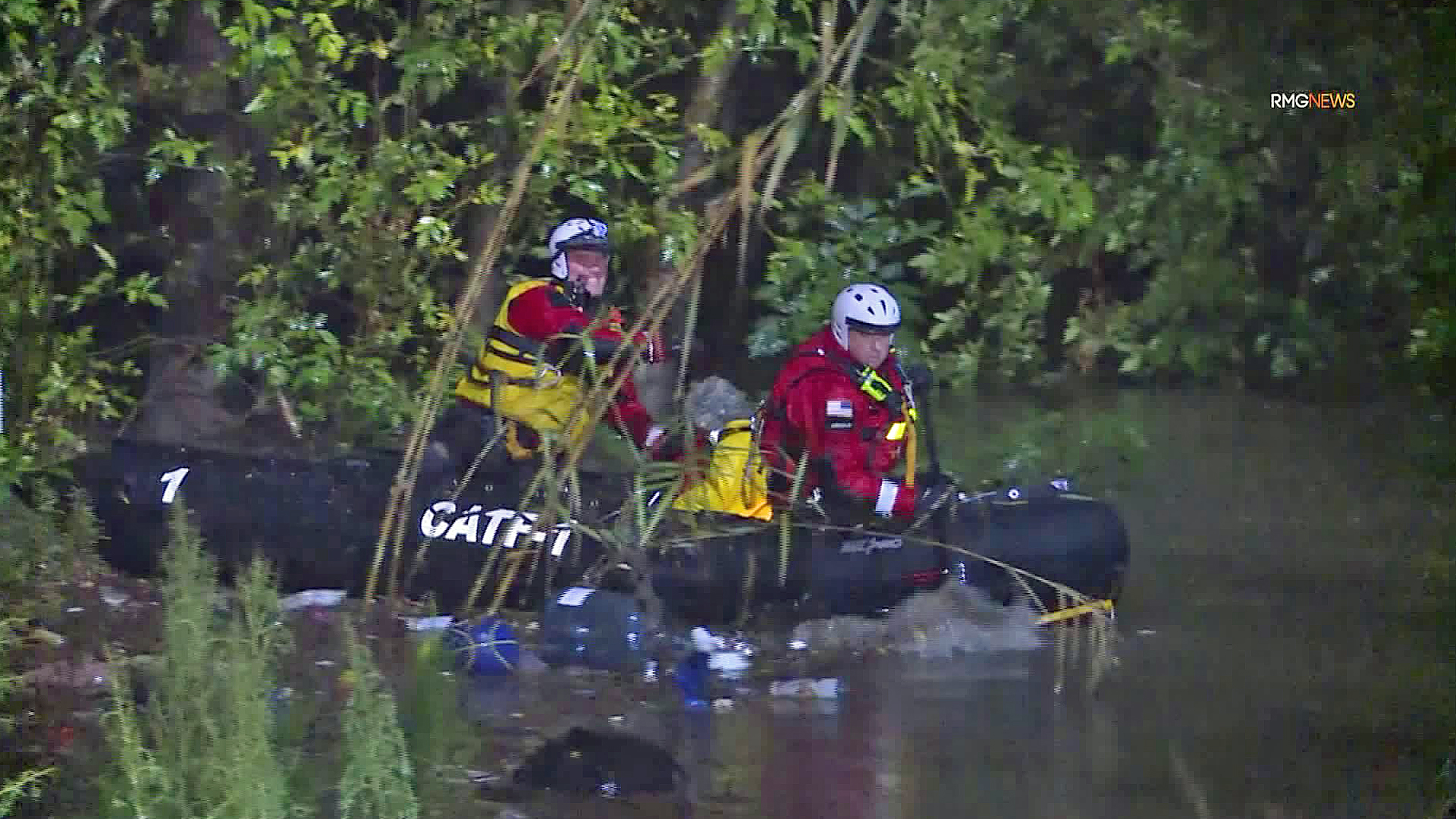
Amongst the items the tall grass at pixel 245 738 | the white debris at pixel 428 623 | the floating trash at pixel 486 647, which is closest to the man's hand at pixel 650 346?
the floating trash at pixel 486 647

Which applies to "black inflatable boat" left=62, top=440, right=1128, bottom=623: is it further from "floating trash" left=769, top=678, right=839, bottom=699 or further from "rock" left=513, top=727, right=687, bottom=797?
"rock" left=513, top=727, right=687, bottom=797

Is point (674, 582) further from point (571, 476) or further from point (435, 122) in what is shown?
point (435, 122)

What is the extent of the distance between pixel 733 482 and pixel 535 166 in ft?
6.88

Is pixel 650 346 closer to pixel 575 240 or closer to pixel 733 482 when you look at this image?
pixel 733 482

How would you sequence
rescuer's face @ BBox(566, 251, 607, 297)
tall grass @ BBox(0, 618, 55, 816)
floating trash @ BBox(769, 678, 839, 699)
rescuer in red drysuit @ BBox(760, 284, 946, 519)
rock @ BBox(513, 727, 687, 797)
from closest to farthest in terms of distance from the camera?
tall grass @ BBox(0, 618, 55, 816), rock @ BBox(513, 727, 687, 797), floating trash @ BBox(769, 678, 839, 699), rescuer in red drysuit @ BBox(760, 284, 946, 519), rescuer's face @ BBox(566, 251, 607, 297)

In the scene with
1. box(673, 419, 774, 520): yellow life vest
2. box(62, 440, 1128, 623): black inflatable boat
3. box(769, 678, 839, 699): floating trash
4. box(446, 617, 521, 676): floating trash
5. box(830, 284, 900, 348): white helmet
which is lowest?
box(769, 678, 839, 699): floating trash

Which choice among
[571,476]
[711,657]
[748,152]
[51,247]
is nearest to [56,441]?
[51,247]

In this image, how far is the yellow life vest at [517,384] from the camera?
8.23 metres

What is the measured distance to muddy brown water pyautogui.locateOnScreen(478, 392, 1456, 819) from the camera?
5.82m

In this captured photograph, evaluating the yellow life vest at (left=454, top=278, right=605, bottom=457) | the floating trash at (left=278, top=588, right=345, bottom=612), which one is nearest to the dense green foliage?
the yellow life vest at (left=454, top=278, right=605, bottom=457)

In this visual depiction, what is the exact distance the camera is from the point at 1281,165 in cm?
1320

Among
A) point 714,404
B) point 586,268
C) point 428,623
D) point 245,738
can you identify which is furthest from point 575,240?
point 245,738

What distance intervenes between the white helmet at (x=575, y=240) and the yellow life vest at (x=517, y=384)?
0.19 meters

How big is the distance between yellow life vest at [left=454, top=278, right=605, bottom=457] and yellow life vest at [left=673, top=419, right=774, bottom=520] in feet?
2.41
